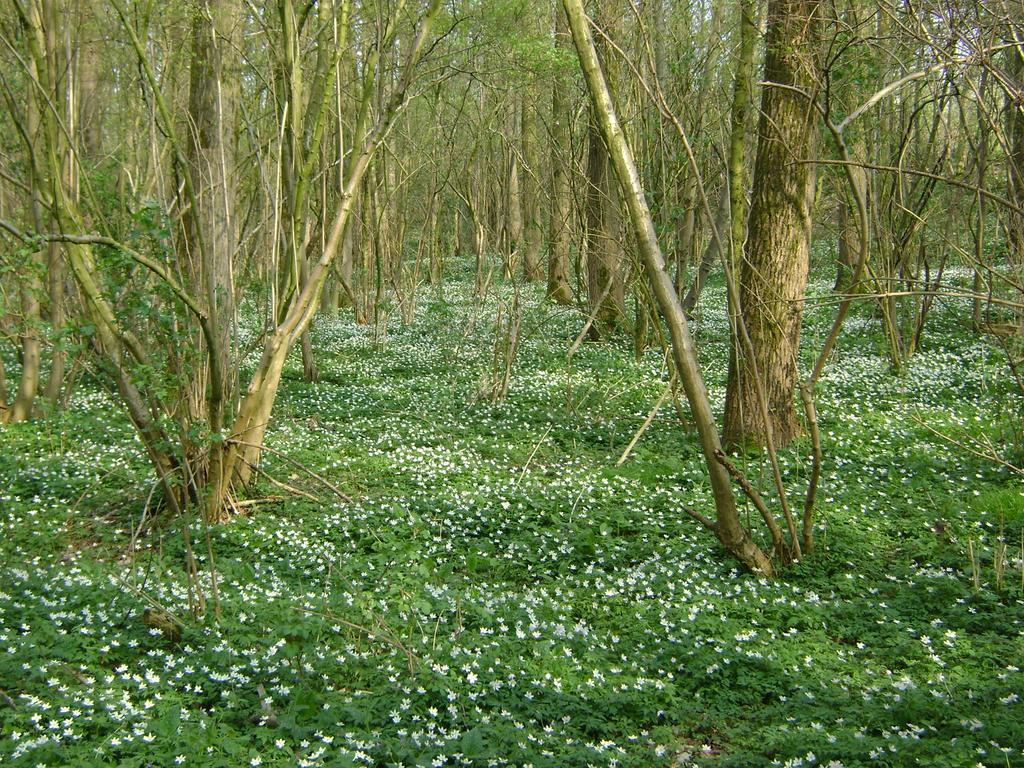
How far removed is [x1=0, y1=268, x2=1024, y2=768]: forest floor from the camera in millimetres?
3896

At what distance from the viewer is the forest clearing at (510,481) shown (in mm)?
4195

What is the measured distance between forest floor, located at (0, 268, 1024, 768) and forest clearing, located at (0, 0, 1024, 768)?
0.10ft

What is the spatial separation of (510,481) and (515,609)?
282 centimetres

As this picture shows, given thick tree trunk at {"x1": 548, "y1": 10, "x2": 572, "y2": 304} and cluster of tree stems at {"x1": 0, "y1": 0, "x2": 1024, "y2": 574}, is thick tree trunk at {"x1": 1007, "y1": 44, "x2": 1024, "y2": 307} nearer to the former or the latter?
cluster of tree stems at {"x1": 0, "y1": 0, "x2": 1024, "y2": 574}

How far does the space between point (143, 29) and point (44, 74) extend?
1128 mm

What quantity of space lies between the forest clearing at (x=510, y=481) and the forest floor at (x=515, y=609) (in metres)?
0.03

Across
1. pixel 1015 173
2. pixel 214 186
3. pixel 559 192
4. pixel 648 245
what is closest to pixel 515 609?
pixel 648 245

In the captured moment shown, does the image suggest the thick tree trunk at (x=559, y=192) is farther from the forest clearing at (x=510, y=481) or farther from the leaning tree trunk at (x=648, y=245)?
the leaning tree trunk at (x=648, y=245)

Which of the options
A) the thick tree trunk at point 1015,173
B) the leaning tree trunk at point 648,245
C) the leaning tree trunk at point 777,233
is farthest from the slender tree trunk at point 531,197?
the leaning tree trunk at point 648,245

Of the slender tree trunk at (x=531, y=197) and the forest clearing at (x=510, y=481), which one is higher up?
the slender tree trunk at (x=531, y=197)

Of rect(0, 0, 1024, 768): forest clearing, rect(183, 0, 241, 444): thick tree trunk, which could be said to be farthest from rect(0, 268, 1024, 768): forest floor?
rect(183, 0, 241, 444): thick tree trunk

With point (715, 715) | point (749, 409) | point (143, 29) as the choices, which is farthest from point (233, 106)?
point (715, 715)

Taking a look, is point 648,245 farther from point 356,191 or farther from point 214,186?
point 356,191

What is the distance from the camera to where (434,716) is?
422cm
